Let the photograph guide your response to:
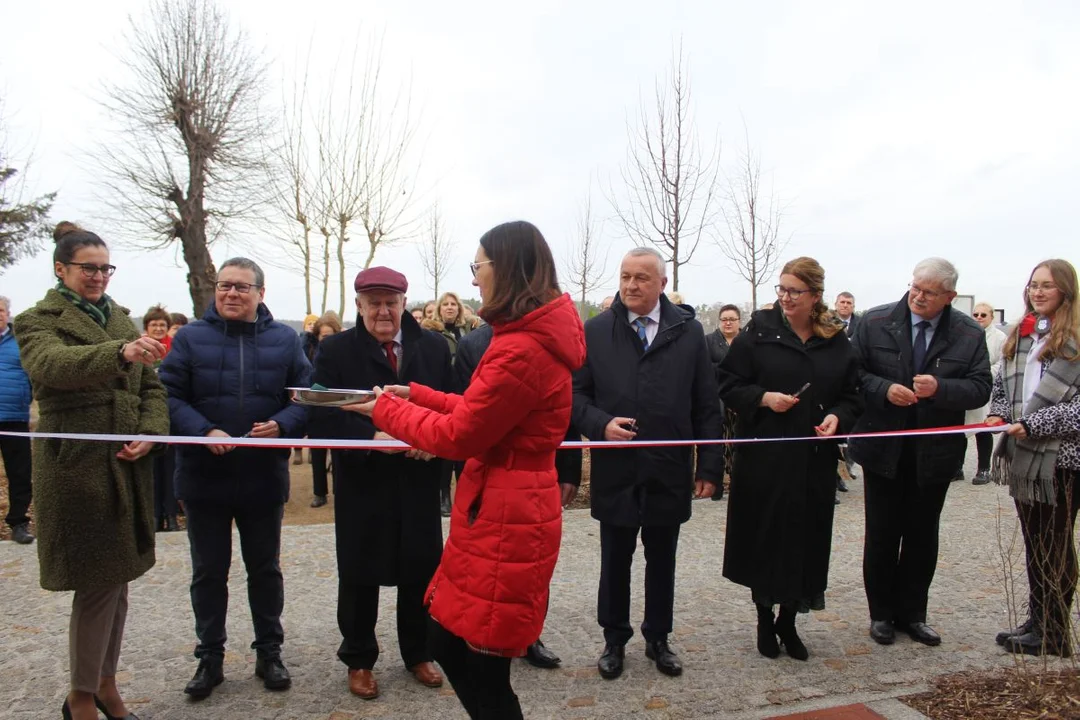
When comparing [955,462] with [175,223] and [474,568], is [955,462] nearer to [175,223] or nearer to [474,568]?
[474,568]

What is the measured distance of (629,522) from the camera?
4324 millimetres

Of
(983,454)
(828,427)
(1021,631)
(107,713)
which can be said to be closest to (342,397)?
(107,713)

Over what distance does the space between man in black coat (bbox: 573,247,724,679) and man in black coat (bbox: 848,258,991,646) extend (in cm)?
111

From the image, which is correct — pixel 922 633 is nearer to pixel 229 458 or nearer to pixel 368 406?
pixel 368 406

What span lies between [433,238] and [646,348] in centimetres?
1735

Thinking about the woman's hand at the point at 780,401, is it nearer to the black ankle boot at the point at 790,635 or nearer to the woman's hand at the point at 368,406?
the black ankle boot at the point at 790,635

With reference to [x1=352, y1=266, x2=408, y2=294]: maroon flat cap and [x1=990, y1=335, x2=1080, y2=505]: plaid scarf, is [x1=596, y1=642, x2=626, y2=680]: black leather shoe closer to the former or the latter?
[x1=352, y1=266, x2=408, y2=294]: maroon flat cap

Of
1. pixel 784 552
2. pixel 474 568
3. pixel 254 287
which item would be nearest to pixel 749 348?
pixel 784 552

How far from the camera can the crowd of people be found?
9.31 ft

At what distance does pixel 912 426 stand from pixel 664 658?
211 centimetres

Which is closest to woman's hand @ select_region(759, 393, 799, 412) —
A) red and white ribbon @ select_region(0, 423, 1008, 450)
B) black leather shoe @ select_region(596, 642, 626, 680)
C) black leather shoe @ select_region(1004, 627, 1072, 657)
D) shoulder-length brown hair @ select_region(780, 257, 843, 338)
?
red and white ribbon @ select_region(0, 423, 1008, 450)

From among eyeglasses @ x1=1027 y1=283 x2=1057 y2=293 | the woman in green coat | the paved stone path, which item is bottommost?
the paved stone path

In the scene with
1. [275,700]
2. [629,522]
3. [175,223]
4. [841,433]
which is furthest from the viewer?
[175,223]

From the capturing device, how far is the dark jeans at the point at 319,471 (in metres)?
9.02
